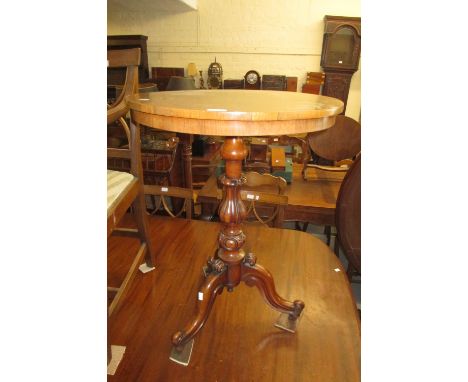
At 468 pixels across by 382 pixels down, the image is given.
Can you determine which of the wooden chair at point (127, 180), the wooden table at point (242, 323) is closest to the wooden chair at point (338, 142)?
the wooden table at point (242, 323)

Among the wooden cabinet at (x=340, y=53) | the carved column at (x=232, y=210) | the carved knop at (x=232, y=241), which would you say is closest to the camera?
the carved column at (x=232, y=210)

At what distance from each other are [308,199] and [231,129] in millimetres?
1588

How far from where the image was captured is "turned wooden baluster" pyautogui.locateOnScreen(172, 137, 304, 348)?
0.96 m

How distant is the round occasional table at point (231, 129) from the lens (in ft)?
2.38

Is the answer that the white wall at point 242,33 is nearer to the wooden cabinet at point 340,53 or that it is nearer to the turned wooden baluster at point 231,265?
the wooden cabinet at point 340,53

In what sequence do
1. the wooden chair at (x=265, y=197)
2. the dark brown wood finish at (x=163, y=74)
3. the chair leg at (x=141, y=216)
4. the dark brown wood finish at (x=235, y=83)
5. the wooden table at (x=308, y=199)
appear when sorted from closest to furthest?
the chair leg at (x=141, y=216) < the wooden chair at (x=265, y=197) < the wooden table at (x=308, y=199) < the dark brown wood finish at (x=235, y=83) < the dark brown wood finish at (x=163, y=74)

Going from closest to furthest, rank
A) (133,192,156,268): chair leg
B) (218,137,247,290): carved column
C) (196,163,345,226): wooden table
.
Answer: (218,137,247,290): carved column < (133,192,156,268): chair leg < (196,163,345,226): wooden table

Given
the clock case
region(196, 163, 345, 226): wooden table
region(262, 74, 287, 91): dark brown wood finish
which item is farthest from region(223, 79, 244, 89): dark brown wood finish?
region(196, 163, 345, 226): wooden table

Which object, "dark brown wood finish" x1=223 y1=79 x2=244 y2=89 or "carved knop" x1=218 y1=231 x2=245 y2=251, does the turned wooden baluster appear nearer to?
"carved knop" x1=218 y1=231 x2=245 y2=251

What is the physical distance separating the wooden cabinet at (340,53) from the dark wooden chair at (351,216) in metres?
2.49

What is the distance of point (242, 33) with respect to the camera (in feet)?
14.7

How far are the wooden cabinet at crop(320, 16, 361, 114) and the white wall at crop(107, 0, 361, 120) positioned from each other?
0.28 meters

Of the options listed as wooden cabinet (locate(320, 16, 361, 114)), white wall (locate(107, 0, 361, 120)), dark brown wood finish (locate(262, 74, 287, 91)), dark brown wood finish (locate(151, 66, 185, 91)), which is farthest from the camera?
dark brown wood finish (locate(151, 66, 185, 91))
